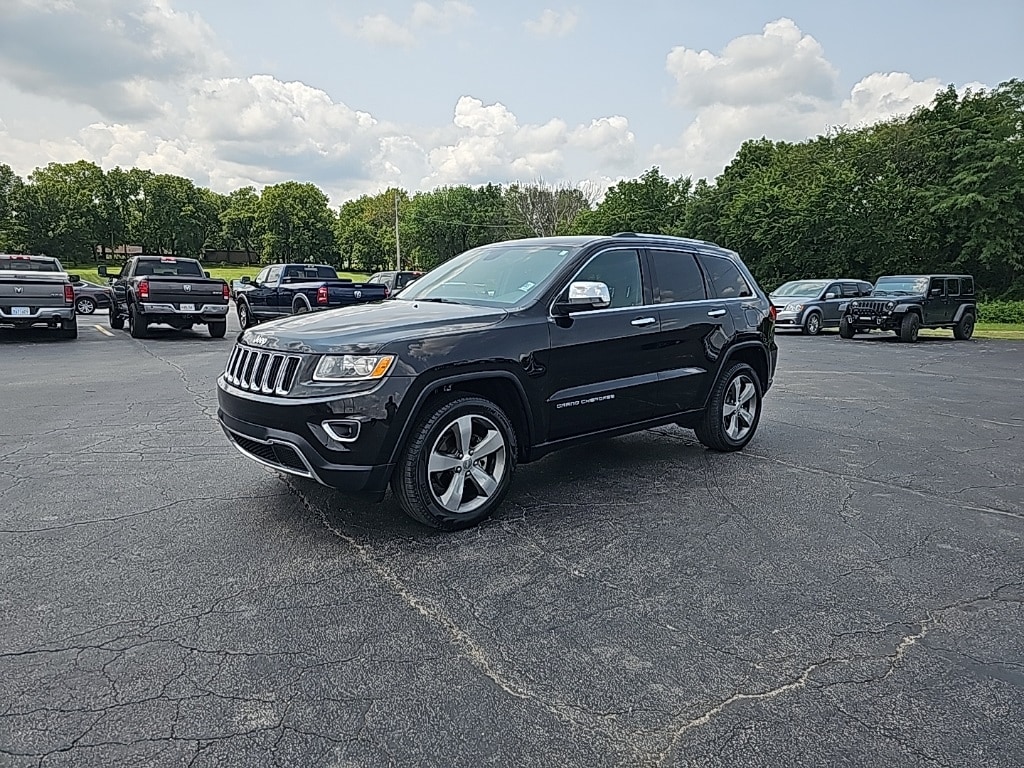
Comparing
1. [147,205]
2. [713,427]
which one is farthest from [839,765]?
[147,205]

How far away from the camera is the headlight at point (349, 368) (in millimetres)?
3939

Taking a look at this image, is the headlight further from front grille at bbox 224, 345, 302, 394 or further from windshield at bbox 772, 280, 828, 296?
windshield at bbox 772, 280, 828, 296

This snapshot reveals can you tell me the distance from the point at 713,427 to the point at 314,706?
431cm

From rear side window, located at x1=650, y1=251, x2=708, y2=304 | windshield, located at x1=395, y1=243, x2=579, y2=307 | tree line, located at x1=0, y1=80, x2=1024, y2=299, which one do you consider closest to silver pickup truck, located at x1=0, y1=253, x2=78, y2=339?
windshield, located at x1=395, y1=243, x2=579, y2=307

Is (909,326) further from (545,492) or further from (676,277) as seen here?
(545,492)

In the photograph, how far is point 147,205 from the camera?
78250mm

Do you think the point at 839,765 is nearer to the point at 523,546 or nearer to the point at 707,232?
the point at 523,546

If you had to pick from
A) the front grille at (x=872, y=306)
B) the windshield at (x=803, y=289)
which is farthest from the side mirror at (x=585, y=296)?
the windshield at (x=803, y=289)

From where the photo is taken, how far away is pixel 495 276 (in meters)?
5.28

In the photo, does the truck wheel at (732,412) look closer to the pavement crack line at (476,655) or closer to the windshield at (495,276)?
the windshield at (495,276)

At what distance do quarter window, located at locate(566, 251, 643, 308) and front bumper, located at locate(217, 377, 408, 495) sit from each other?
1834 millimetres

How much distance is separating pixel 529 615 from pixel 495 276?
2.73 meters

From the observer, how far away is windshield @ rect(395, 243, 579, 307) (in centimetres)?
493

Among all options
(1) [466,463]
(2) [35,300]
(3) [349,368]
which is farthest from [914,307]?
(2) [35,300]
